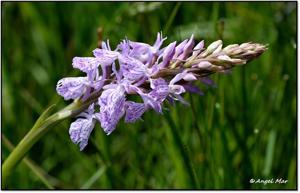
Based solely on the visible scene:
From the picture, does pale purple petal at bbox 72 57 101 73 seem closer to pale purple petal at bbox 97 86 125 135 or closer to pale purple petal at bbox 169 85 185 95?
pale purple petal at bbox 97 86 125 135

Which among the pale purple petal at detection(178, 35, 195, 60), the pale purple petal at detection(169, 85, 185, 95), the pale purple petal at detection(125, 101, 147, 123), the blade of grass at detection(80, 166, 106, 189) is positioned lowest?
the blade of grass at detection(80, 166, 106, 189)

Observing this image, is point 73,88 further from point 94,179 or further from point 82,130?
point 94,179

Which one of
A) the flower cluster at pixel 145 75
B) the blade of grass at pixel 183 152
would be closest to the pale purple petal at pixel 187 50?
the flower cluster at pixel 145 75

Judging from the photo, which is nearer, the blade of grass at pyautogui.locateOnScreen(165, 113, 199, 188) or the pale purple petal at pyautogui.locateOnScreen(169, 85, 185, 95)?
the pale purple petal at pyautogui.locateOnScreen(169, 85, 185, 95)

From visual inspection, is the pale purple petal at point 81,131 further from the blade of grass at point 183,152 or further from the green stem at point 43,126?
the blade of grass at point 183,152

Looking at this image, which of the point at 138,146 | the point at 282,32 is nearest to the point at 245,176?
the point at 138,146

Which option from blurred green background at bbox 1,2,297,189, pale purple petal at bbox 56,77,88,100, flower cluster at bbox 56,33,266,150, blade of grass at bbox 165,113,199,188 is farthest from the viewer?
blurred green background at bbox 1,2,297,189

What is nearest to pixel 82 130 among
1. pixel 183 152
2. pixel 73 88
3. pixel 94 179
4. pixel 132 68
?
pixel 73 88

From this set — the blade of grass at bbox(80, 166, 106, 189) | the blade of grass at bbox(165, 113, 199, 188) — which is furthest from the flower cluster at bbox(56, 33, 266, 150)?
the blade of grass at bbox(80, 166, 106, 189)
